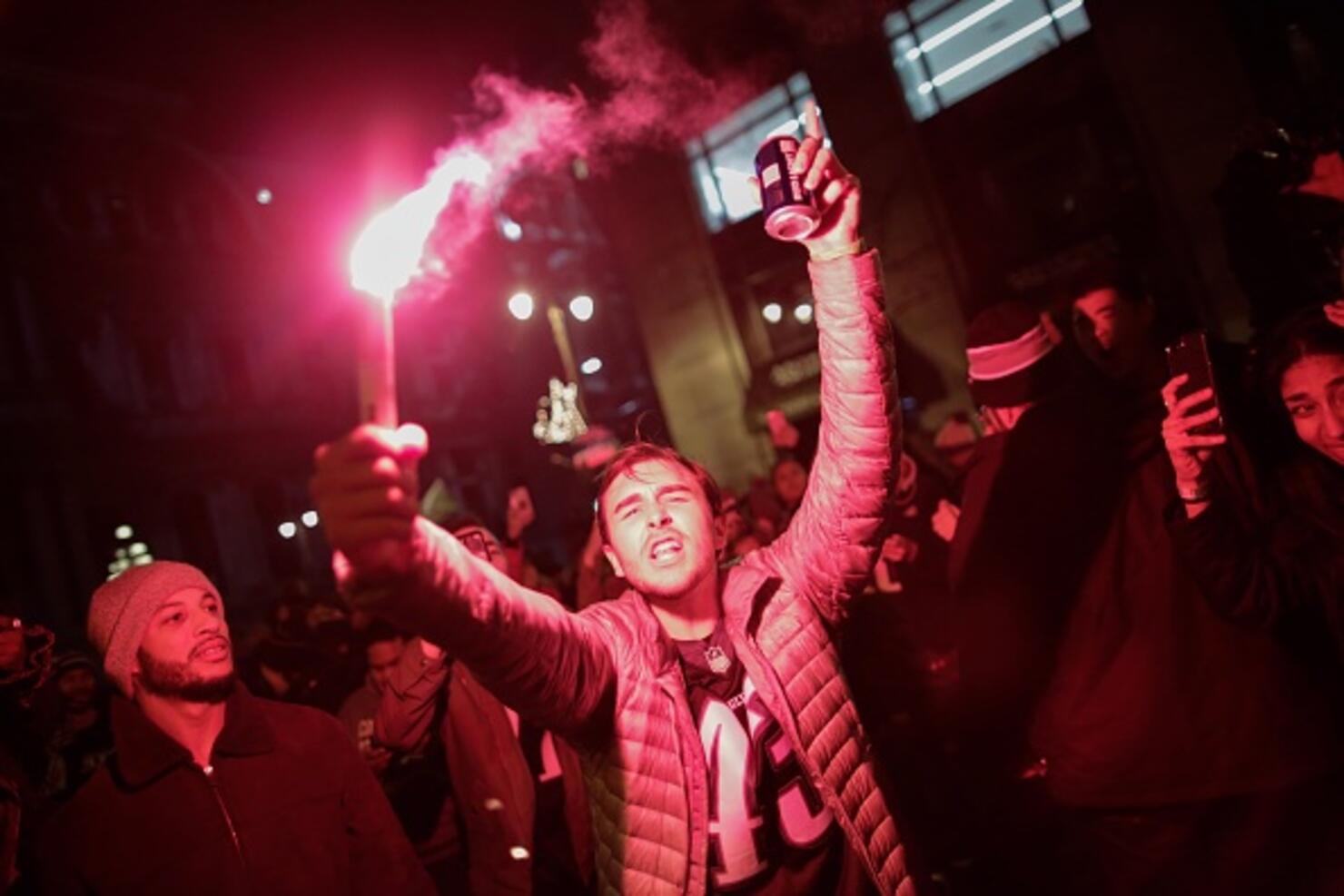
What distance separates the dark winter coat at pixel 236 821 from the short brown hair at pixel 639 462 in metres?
1.61

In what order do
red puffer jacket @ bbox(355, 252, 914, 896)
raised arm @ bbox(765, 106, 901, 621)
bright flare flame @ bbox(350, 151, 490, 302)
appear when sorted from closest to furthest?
1. bright flare flame @ bbox(350, 151, 490, 302)
2. red puffer jacket @ bbox(355, 252, 914, 896)
3. raised arm @ bbox(765, 106, 901, 621)

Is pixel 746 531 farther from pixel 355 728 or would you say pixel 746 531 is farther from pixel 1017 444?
pixel 1017 444

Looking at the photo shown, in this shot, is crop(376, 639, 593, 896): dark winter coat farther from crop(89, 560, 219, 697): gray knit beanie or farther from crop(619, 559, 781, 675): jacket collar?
crop(619, 559, 781, 675): jacket collar

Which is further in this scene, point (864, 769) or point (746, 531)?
point (746, 531)

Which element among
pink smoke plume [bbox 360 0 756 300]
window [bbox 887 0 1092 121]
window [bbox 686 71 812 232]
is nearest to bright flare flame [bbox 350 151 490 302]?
pink smoke plume [bbox 360 0 756 300]

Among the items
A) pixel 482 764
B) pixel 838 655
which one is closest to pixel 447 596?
pixel 838 655

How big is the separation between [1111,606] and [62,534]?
24332 millimetres

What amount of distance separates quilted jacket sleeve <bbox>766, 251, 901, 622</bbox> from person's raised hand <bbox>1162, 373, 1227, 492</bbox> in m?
0.88

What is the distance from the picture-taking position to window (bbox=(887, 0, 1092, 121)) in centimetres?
1591

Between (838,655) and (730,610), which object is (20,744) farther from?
(838,655)

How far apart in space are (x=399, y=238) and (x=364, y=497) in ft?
2.34

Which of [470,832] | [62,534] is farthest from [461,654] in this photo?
[62,534]

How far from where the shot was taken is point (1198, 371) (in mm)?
2598

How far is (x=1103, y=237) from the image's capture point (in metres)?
15.6
